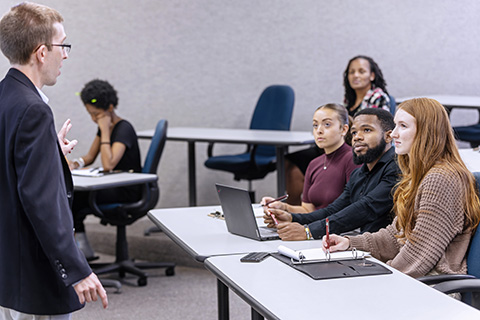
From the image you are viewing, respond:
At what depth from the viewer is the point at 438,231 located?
7.29 ft

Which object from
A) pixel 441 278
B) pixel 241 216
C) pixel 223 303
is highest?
pixel 241 216

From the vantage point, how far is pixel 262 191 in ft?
21.0

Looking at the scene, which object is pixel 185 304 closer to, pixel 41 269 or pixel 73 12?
pixel 41 269

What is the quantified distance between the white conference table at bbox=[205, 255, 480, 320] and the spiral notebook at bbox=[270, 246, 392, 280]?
24 millimetres

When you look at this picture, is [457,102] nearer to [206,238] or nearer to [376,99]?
[376,99]

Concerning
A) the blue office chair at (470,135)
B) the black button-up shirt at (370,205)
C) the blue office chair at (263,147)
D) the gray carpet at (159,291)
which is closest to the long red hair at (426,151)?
the black button-up shirt at (370,205)

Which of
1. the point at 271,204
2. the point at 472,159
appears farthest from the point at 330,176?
the point at 472,159

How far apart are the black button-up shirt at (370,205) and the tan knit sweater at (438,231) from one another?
358 mm

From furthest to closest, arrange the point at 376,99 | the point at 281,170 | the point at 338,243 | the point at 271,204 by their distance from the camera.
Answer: the point at 281,170 < the point at 376,99 < the point at 271,204 < the point at 338,243

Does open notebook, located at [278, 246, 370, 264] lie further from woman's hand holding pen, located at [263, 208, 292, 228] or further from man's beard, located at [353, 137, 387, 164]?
man's beard, located at [353, 137, 387, 164]

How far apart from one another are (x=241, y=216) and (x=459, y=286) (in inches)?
34.5

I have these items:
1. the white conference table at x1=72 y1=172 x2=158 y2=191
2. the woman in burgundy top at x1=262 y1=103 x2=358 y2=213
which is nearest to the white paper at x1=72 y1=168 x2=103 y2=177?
the white conference table at x1=72 y1=172 x2=158 y2=191

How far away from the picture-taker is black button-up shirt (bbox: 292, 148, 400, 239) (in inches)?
105

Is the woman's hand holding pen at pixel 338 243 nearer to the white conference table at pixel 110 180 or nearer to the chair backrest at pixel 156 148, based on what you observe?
the white conference table at pixel 110 180
